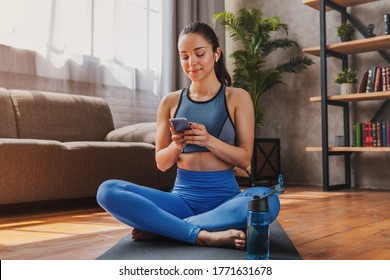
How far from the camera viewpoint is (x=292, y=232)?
5.42 feet

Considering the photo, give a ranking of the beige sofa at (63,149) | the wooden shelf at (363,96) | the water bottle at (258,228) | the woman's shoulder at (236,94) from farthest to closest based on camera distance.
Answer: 1. the wooden shelf at (363,96)
2. the beige sofa at (63,149)
3. the woman's shoulder at (236,94)
4. the water bottle at (258,228)

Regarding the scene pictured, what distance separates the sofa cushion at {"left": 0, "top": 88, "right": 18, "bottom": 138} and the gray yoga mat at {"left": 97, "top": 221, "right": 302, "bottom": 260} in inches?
62.4

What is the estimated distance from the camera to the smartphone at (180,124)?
1282 mm

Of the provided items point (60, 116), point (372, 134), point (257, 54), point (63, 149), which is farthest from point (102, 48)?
point (372, 134)

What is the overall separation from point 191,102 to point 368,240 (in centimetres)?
78

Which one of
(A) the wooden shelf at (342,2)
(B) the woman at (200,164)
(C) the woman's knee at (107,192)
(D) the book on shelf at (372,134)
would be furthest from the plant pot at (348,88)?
(C) the woman's knee at (107,192)

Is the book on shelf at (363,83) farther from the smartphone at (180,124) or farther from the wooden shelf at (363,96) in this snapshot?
the smartphone at (180,124)

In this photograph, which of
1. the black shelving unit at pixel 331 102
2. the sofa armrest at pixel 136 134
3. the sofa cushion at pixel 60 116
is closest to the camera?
the sofa cushion at pixel 60 116

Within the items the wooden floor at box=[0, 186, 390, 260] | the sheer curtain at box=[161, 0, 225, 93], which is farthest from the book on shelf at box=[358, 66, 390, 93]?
the sheer curtain at box=[161, 0, 225, 93]

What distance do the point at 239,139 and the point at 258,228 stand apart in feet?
1.60

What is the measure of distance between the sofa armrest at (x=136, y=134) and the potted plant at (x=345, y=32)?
1727mm

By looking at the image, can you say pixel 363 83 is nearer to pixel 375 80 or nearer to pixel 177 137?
pixel 375 80

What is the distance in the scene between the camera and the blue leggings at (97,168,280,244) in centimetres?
132

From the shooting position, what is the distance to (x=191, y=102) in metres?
1.55
